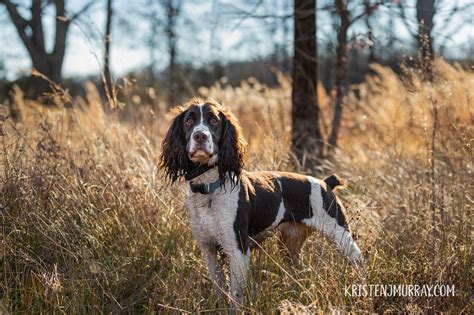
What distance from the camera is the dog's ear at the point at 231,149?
3.53 meters

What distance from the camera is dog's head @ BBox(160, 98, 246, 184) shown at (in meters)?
3.42

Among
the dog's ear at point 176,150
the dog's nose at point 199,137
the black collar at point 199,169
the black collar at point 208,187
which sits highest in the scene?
the dog's nose at point 199,137

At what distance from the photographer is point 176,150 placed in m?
3.63

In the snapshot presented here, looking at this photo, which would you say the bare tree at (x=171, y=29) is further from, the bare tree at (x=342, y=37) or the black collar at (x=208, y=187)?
the black collar at (x=208, y=187)

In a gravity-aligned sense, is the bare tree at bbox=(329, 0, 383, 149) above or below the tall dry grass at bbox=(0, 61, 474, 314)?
above

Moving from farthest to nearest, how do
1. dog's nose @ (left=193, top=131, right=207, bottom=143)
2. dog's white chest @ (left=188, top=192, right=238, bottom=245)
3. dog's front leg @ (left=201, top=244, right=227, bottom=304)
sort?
dog's front leg @ (left=201, top=244, right=227, bottom=304) < dog's white chest @ (left=188, top=192, right=238, bottom=245) < dog's nose @ (left=193, top=131, right=207, bottom=143)

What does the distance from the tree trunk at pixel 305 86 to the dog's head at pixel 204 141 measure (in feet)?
11.9

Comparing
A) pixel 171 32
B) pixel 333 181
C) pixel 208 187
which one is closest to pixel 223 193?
pixel 208 187

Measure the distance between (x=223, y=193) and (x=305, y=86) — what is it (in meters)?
4.18

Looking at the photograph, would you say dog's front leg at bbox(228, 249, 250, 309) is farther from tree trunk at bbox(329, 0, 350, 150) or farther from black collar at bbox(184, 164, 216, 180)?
tree trunk at bbox(329, 0, 350, 150)

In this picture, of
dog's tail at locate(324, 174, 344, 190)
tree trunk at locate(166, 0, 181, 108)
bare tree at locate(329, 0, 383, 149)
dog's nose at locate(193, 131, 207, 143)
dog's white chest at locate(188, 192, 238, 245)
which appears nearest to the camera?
dog's nose at locate(193, 131, 207, 143)

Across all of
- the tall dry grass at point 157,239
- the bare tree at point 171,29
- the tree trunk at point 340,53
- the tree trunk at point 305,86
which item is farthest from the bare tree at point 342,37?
the bare tree at point 171,29

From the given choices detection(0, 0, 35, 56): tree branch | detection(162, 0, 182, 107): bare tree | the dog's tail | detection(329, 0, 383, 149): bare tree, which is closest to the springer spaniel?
the dog's tail

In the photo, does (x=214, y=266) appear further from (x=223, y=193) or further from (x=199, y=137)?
(x=199, y=137)
